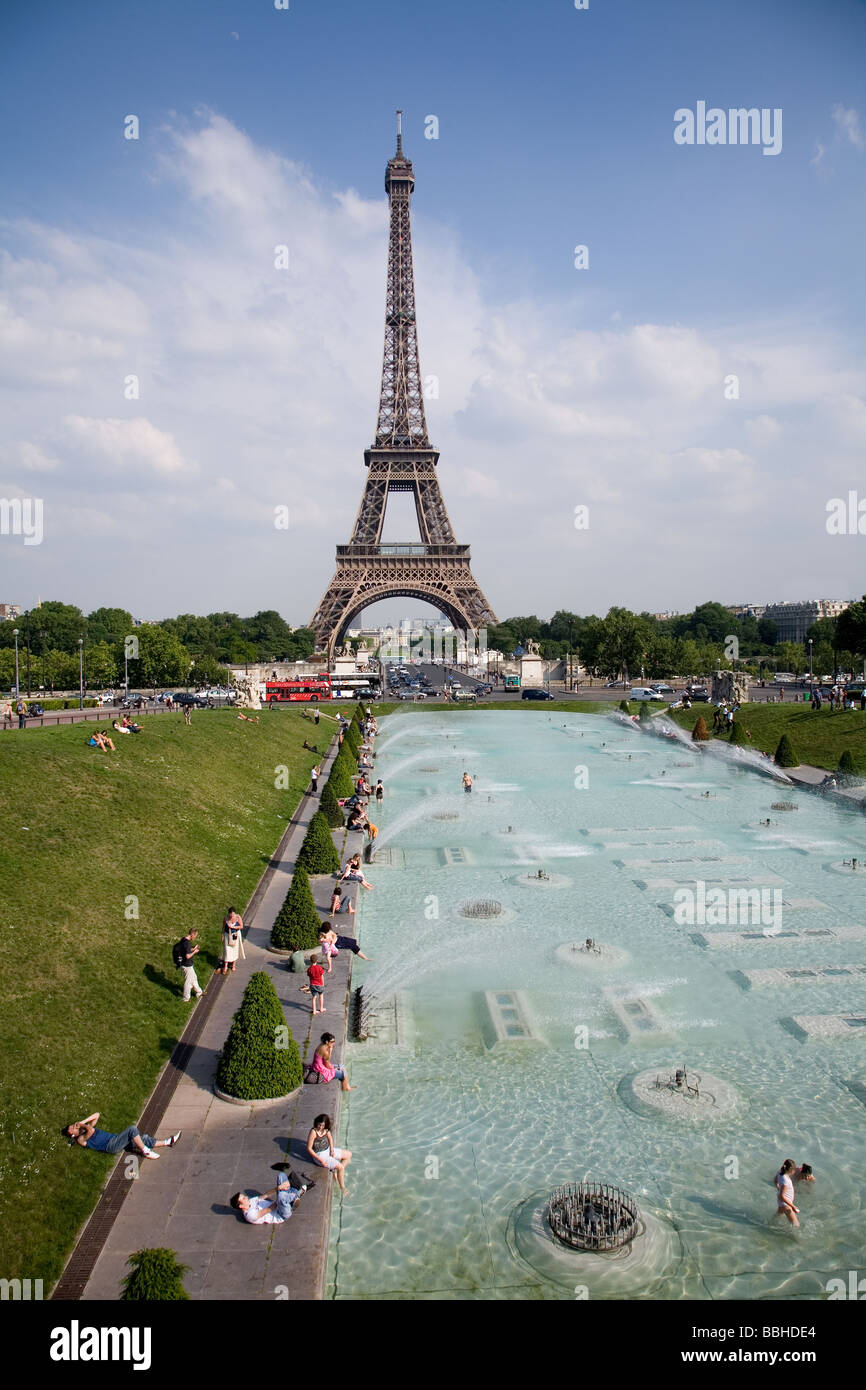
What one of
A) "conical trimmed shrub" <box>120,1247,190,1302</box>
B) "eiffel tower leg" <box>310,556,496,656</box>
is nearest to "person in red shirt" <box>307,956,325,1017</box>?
"conical trimmed shrub" <box>120,1247,190,1302</box>

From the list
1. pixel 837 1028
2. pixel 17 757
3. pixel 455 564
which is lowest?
pixel 837 1028

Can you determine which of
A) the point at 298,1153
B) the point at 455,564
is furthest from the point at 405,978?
the point at 455,564

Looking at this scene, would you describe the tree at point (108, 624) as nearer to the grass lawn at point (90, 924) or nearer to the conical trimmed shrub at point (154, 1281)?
the grass lawn at point (90, 924)

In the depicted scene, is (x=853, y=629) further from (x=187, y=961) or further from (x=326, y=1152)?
(x=326, y=1152)

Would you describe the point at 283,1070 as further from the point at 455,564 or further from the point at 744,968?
the point at 455,564

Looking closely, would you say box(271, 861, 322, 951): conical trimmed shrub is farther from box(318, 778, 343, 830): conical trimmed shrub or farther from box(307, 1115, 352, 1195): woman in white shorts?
box(318, 778, 343, 830): conical trimmed shrub

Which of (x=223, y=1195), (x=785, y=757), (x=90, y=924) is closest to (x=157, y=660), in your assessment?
(x=785, y=757)

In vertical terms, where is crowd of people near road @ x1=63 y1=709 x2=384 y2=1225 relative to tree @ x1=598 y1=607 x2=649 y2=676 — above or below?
below
